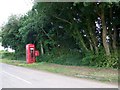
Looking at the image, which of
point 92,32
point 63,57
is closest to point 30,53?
point 63,57

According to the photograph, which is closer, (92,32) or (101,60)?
(101,60)

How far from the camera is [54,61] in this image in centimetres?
3344

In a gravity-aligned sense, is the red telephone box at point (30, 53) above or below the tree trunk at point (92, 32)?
below

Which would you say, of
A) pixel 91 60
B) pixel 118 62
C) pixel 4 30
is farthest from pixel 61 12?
pixel 4 30

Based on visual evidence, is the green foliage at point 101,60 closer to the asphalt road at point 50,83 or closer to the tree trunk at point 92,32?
the tree trunk at point 92,32

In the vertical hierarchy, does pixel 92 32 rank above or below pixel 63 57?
above

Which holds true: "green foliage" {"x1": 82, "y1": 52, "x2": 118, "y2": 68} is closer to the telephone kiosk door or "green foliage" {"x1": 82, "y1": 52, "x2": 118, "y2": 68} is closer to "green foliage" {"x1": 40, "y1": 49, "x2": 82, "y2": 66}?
"green foliage" {"x1": 40, "y1": 49, "x2": 82, "y2": 66}

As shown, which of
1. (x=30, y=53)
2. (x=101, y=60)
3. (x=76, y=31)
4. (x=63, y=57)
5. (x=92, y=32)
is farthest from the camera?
(x=30, y=53)

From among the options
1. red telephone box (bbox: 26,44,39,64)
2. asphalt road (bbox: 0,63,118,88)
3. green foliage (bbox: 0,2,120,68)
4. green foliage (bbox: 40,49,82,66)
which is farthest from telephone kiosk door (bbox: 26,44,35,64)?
asphalt road (bbox: 0,63,118,88)

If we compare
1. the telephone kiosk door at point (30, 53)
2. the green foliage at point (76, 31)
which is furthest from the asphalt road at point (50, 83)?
the telephone kiosk door at point (30, 53)

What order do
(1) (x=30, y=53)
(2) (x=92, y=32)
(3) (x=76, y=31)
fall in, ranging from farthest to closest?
Answer: (1) (x=30, y=53) → (3) (x=76, y=31) → (2) (x=92, y=32)

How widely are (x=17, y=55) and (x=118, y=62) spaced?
3277 cm

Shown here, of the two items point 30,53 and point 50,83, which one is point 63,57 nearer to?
point 30,53

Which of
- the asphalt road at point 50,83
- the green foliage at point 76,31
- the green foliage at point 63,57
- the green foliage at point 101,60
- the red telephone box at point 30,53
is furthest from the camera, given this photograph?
the red telephone box at point 30,53
